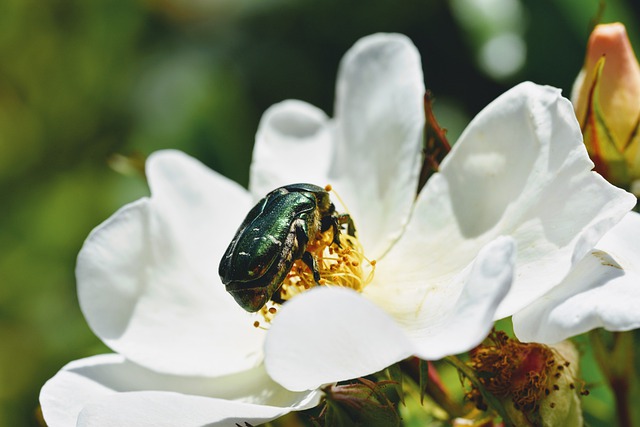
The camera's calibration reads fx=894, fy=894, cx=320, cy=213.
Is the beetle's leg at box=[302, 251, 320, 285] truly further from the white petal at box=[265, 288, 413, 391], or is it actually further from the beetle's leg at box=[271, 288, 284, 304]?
the white petal at box=[265, 288, 413, 391]

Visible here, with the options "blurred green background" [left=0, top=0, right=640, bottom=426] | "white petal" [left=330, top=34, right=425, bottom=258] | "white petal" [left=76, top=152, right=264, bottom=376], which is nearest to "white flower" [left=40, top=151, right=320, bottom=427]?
"white petal" [left=76, top=152, right=264, bottom=376]

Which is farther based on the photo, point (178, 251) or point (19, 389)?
point (19, 389)

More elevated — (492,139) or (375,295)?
(492,139)

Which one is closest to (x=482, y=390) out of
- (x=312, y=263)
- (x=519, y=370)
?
(x=519, y=370)

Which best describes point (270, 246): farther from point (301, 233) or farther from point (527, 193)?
point (527, 193)

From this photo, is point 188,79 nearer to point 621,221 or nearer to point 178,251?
point 178,251

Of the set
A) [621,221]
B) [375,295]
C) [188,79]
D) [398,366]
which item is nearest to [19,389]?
[188,79]

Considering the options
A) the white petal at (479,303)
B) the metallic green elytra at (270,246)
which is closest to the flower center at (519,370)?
the white petal at (479,303)
